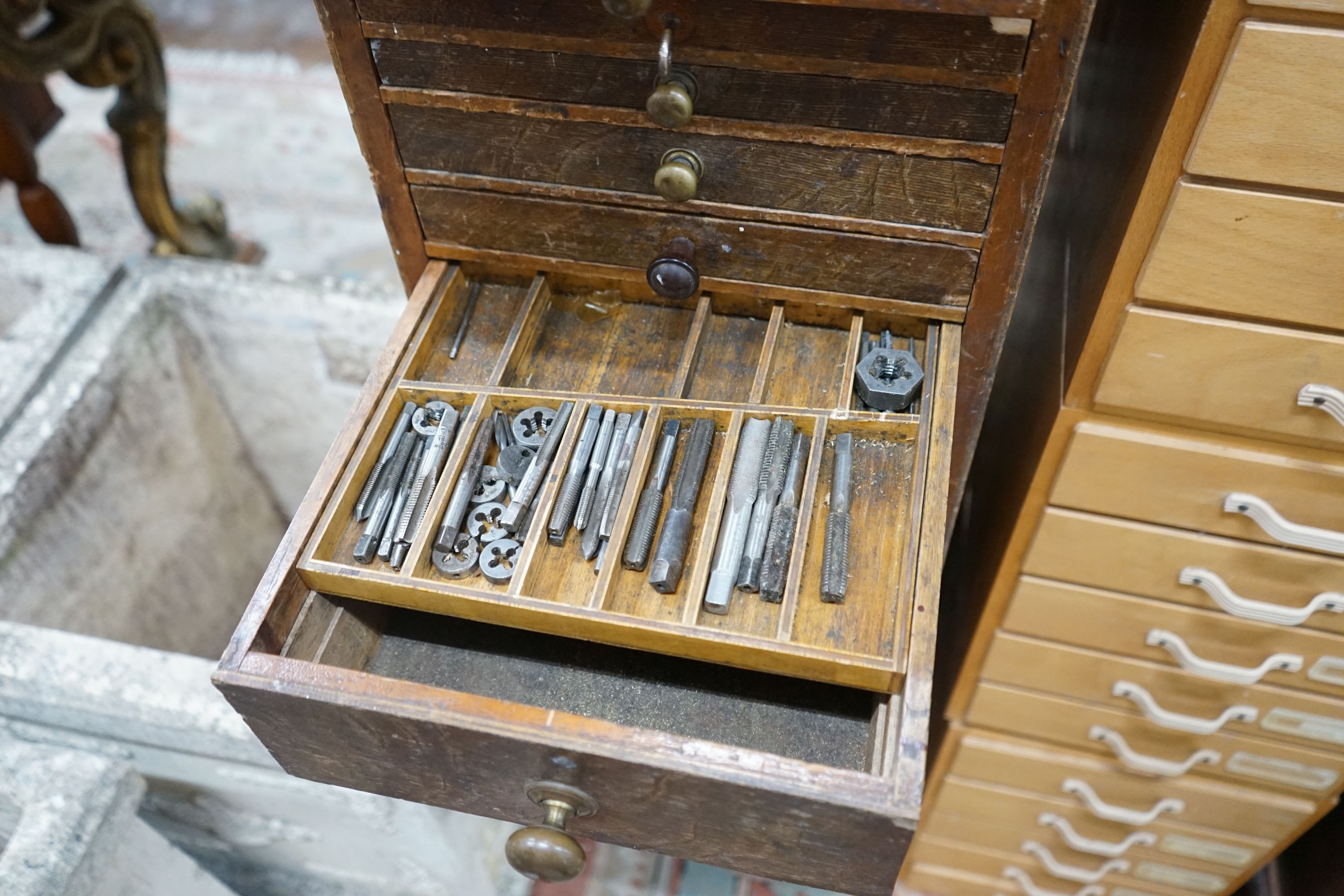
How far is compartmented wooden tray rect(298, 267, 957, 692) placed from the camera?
83 centimetres

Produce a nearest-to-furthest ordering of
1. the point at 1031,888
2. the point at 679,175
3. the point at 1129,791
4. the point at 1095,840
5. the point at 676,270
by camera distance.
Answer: the point at 679,175 < the point at 676,270 < the point at 1129,791 < the point at 1095,840 < the point at 1031,888

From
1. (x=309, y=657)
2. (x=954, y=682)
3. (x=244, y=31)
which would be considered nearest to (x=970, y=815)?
(x=954, y=682)

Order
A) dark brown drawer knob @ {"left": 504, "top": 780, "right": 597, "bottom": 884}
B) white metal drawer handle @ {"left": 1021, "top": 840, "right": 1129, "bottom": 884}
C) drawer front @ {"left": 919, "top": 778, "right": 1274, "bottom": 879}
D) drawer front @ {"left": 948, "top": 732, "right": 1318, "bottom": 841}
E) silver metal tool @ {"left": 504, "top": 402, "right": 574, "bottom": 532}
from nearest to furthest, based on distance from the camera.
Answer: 1. dark brown drawer knob @ {"left": 504, "top": 780, "right": 597, "bottom": 884}
2. silver metal tool @ {"left": 504, "top": 402, "right": 574, "bottom": 532}
3. drawer front @ {"left": 948, "top": 732, "right": 1318, "bottom": 841}
4. drawer front @ {"left": 919, "top": 778, "right": 1274, "bottom": 879}
5. white metal drawer handle @ {"left": 1021, "top": 840, "right": 1129, "bottom": 884}

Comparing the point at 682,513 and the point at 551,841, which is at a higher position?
the point at 682,513

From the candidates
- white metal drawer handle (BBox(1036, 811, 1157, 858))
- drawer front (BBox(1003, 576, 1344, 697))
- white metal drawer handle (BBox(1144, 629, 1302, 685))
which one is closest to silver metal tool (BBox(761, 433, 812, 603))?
drawer front (BBox(1003, 576, 1344, 697))

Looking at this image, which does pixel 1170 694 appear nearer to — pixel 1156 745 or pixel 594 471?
pixel 1156 745

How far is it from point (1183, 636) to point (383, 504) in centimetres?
101

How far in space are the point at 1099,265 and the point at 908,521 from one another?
0.35m

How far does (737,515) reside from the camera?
2.93 feet

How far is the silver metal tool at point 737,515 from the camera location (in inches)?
33.5

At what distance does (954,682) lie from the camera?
4.73 ft

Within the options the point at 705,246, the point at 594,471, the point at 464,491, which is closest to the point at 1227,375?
the point at 705,246

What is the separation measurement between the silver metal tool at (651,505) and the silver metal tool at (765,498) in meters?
0.09

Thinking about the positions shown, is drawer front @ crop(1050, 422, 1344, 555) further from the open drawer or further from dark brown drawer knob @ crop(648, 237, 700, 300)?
dark brown drawer knob @ crop(648, 237, 700, 300)
